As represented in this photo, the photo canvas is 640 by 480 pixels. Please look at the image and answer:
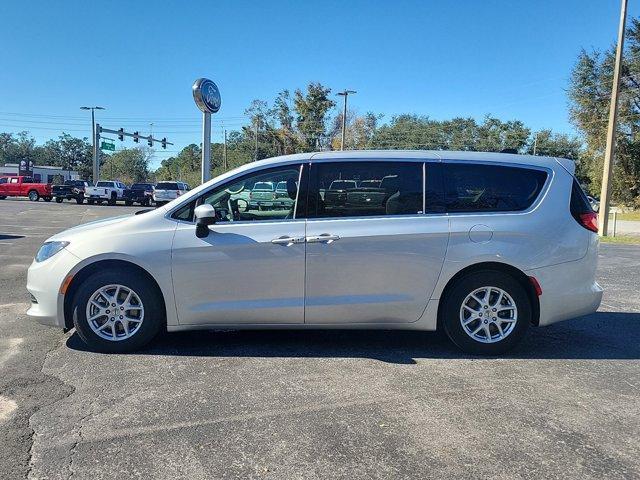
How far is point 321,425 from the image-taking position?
3418 millimetres

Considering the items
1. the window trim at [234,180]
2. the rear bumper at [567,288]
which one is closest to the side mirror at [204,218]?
the window trim at [234,180]

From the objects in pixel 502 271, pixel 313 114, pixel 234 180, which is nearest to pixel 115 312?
pixel 234 180

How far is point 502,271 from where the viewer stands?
4.77 m

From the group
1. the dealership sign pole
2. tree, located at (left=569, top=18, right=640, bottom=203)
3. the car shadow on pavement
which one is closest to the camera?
the car shadow on pavement

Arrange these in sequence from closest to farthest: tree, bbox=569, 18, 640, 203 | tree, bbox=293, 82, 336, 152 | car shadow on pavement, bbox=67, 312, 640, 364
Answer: car shadow on pavement, bbox=67, 312, 640, 364 < tree, bbox=569, 18, 640, 203 < tree, bbox=293, 82, 336, 152

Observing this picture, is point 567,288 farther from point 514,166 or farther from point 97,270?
point 97,270

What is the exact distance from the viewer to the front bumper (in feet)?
15.3

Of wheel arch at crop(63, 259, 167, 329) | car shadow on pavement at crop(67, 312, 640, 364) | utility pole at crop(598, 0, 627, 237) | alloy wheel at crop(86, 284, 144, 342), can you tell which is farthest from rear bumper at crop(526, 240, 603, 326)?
utility pole at crop(598, 0, 627, 237)

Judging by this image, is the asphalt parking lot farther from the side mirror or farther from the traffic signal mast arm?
the traffic signal mast arm

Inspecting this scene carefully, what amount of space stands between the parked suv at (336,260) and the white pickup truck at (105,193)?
115 feet

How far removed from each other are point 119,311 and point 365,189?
246cm

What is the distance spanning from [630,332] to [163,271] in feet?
16.2

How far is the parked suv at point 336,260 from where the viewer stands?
4613mm

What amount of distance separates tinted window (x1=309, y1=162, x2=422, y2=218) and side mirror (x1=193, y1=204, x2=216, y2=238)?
2.86ft
